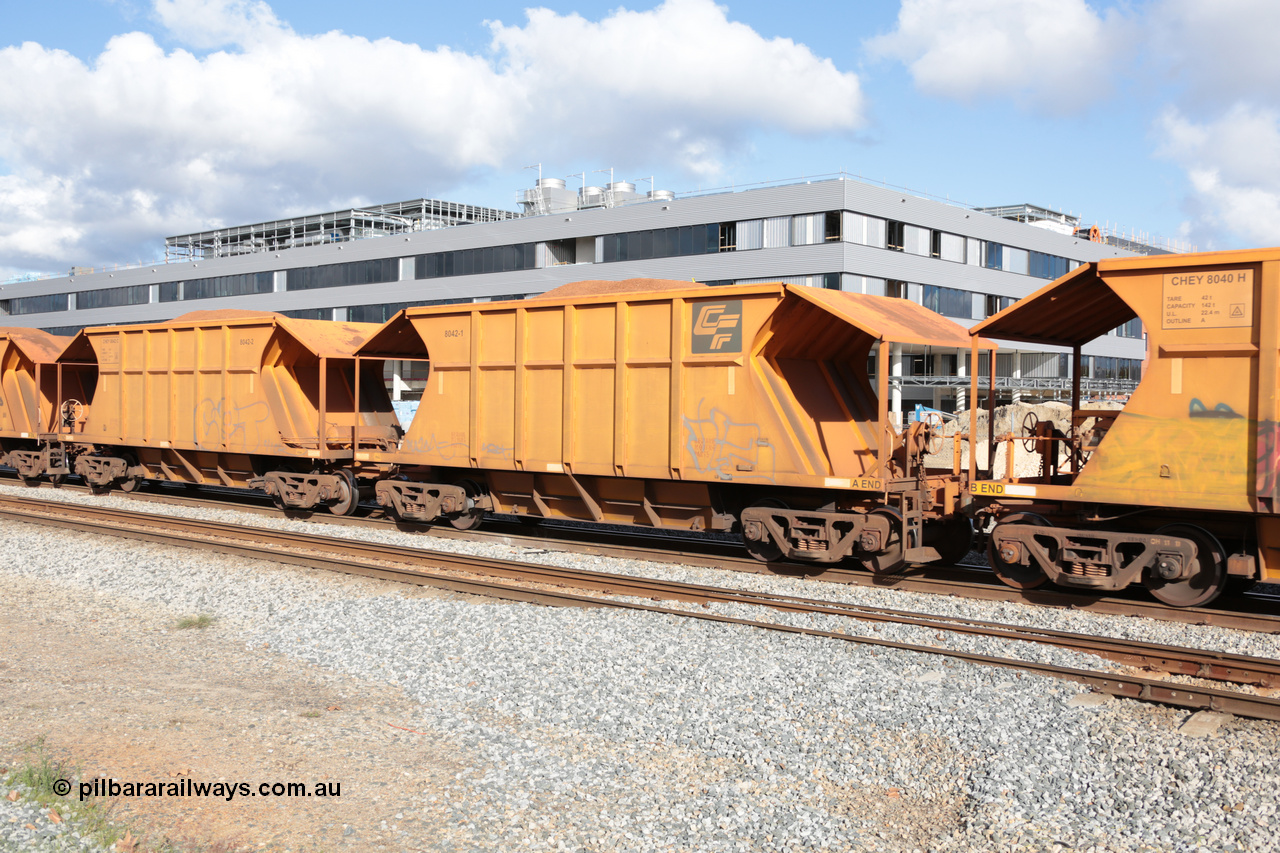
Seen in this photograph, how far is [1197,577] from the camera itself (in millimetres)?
9367

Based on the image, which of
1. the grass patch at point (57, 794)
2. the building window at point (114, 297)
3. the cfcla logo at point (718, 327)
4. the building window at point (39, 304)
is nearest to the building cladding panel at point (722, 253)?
the building window at point (114, 297)

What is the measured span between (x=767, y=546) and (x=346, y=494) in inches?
325

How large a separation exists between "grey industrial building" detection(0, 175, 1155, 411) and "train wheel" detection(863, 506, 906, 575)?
24621mm

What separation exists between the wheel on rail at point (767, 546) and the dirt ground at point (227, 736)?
18.7 ft

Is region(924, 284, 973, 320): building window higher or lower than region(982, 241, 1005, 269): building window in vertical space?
Answer: lower

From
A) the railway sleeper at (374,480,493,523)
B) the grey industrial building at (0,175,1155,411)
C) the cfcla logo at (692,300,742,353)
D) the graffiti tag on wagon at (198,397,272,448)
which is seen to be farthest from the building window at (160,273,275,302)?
the cfcla logo at (692,300,742,353)

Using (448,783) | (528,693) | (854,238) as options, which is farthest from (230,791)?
(854,238)

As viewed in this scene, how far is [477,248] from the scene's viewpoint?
5075 cm

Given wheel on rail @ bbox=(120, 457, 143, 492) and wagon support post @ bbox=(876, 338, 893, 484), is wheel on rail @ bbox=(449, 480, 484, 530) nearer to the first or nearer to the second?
wagon support post @ bbox=(876, 338, 893, 484)

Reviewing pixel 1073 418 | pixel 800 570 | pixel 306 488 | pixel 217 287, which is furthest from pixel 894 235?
pixel 217 287

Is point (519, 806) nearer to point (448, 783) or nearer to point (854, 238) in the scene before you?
point (448, 783)

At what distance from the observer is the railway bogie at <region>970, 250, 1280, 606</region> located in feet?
28.8

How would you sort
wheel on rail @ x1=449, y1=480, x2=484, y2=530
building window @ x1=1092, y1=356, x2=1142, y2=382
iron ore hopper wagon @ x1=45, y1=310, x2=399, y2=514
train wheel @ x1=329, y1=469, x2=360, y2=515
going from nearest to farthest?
1. wheel on rail @ x1=449, y1=480, x2=484, y2=530
2. train wheel @ x1=329, y1=469, x2=360, y2=515
3. iron ore hopper wagon @ x1=45, y1=310, x2=399, y2=514
4. building window @ x1=1092, y1=356, x2=1142, y2=382

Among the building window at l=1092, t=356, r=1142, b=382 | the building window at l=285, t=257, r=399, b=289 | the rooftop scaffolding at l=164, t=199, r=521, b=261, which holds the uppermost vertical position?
the rooftop scaffolding at l=164, t=199, r=521, b=261
